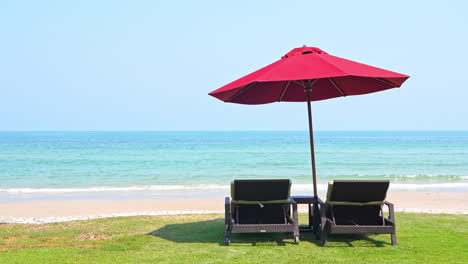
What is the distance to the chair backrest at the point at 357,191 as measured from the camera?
565 cm

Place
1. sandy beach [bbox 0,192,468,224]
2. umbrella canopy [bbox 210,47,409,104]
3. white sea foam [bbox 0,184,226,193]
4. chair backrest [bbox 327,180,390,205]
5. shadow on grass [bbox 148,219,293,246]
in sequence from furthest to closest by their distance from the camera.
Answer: white sea foam [bbox 0,184,226,193]
sandy beach [bbox 0,192,468,224]
shadow on grass [bbox 148,219,293,246]
chair backrest [bbox 327,180,390,205]
umbrella canopy [bbox 210,47,409,104]

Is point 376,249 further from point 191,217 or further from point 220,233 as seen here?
point 191,217

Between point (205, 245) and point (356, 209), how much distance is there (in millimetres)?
2027

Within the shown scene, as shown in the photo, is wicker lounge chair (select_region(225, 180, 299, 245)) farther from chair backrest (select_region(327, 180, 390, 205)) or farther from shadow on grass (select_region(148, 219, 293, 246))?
chair backrest (select_region(327, 180, 390, 205))

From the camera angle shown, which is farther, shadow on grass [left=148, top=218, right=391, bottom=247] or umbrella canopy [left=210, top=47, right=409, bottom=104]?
shadow on grass [left=148, top=218, right=391, bottom=247]

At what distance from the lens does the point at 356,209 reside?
602cm

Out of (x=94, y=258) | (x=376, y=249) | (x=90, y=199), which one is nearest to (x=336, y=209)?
(x=376, y=249)

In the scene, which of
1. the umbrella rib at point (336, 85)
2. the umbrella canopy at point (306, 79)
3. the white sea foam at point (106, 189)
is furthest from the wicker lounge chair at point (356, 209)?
the white sea foam at point (106, 189)

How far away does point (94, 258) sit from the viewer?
5.28 metres

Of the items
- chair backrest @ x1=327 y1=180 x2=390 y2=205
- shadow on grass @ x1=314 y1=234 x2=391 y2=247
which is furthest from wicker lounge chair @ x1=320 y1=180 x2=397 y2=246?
shadow on grass @ x1=314 y1=234 x2=391 y2=247

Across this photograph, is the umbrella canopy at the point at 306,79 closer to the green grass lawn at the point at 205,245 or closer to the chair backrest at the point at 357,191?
the chair backrest at the point at 357,191

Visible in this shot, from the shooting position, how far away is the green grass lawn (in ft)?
17.0

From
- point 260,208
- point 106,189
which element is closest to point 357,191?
point 260,208

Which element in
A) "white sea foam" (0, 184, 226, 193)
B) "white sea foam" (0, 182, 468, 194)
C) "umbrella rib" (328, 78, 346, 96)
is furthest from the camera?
"white sea foam" (0, 184, 226, 193)
